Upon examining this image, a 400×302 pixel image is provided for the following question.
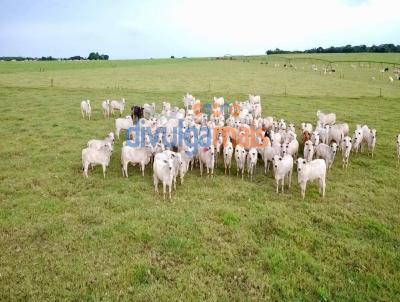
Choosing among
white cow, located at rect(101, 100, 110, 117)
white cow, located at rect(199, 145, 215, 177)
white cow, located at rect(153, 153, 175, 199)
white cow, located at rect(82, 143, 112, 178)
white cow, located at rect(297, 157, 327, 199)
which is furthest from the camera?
white cow, located at rect(101, 100, 110, 117)

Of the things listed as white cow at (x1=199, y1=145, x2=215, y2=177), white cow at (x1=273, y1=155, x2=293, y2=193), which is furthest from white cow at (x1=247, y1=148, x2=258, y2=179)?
white cow at (x1=199, y1=145, x2=215, y2=177)

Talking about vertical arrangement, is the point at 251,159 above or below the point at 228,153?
below

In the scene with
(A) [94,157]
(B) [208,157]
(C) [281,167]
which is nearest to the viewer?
(C) [281,167]

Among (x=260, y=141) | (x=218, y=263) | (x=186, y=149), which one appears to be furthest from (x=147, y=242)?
(x=260, y=141)

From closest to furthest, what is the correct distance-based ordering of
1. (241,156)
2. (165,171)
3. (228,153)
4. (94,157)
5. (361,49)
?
(165,171) < (94,157) < (241,156) < (228,153) < (361,49)

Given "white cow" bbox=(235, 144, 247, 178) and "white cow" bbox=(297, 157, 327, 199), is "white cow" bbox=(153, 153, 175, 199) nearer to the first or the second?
"white cow" bbox=(235, 144, 247, 178)

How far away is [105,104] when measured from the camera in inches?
1025

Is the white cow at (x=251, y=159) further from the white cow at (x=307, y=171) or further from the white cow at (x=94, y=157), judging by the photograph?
the white cow at (x=94, y=157)

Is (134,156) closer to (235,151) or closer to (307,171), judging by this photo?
(235,151)

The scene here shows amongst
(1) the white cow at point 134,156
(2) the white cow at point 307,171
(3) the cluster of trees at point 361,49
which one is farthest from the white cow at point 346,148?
(3) the cluster of trees at point 361,49

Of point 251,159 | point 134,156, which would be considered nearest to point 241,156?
point 251,159

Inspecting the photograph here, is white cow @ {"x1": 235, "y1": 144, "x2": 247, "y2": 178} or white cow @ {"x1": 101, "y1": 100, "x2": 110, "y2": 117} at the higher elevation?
white cow @ {"x1": 101, "y1": 100, "x2": 110, "y2": 117}

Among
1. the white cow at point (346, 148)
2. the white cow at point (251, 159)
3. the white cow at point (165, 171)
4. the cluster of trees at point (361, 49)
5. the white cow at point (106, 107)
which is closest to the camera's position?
the white cow at point (165, 171)

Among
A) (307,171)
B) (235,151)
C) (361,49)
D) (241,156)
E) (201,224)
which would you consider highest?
(361,49)
